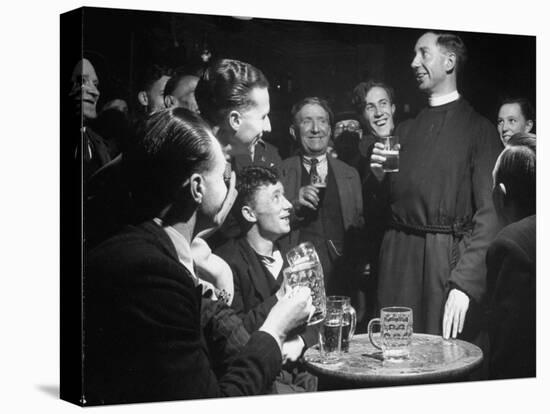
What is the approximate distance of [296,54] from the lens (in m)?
6.02

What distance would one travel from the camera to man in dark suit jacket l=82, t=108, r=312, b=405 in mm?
5516

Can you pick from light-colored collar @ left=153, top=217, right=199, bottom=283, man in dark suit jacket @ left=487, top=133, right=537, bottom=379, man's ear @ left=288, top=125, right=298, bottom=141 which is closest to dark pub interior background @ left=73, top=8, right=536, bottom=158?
man's ear @ left=288, top=125, right=298, bottom=141

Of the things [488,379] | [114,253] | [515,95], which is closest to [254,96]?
[114,253]

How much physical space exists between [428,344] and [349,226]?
2.26 ft

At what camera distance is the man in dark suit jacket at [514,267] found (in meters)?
6.52

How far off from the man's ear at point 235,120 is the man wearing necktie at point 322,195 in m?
0.28

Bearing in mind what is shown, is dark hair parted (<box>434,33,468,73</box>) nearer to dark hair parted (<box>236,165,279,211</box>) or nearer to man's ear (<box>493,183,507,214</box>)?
man's ear (<box>493,183,507,214</box>)

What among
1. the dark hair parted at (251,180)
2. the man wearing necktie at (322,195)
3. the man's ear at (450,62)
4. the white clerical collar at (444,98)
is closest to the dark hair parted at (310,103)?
the man wearing necktie at (322,195)

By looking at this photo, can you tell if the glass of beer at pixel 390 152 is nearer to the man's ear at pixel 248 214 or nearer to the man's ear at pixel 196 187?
the man's ear at pixel 248 214

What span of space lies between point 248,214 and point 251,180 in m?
0.15

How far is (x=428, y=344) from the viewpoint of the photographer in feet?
20.6

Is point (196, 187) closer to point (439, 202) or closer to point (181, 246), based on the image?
point (181, 246)

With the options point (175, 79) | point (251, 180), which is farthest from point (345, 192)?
point (175, 79)

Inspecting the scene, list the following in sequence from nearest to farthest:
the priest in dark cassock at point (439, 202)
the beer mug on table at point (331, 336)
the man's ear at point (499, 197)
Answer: the beer mug on table at point (331, 336) < the priest in dark cassock at point (439, 202) < the man's ear at point (499, 197)
